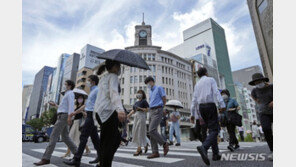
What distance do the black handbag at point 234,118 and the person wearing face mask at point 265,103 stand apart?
4.75 ft

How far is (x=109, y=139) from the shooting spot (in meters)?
2.11

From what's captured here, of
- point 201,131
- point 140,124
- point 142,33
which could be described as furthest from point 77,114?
point 142,33

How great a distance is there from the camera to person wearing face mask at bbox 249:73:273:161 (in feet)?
10.9

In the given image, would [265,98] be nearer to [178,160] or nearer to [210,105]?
[210,105]

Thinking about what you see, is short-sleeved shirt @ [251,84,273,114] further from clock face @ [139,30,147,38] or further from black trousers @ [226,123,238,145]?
clock face @ [139,30,147,38]

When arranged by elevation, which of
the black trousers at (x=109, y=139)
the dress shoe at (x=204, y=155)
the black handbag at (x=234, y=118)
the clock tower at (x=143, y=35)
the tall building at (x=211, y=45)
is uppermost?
the tall building at (x=211, y=45)

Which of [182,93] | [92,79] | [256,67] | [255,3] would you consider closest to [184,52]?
[256,67]

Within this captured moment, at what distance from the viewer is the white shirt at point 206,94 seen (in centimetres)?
338

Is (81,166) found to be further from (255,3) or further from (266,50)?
(255,3)

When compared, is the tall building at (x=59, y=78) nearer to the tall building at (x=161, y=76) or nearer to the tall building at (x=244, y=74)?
the tall building at (x=161, y=76)

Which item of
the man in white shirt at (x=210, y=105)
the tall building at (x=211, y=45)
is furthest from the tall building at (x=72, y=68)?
the man in white shirt at (x=210, y=105)

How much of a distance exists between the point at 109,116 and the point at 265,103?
3.11m

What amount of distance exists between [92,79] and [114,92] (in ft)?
6.15

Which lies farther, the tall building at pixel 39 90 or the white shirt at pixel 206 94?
the tall building at pixel 39 90
